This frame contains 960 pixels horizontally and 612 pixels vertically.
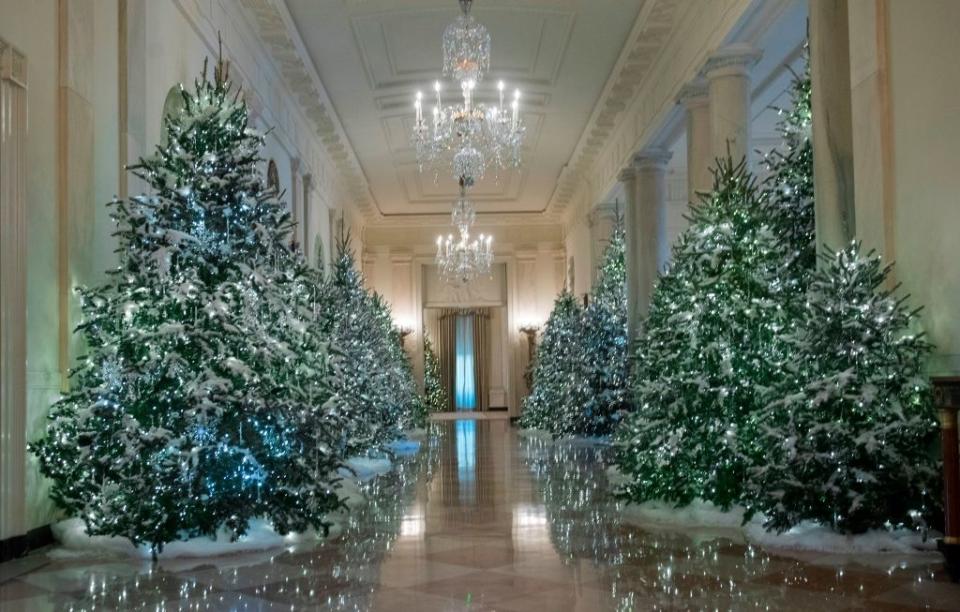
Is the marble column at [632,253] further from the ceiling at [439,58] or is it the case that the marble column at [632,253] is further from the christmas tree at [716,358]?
the christmas tree at [716,358]

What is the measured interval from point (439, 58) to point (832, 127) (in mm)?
8522

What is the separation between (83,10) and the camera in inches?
286

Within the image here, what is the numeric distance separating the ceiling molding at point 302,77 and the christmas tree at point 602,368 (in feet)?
18.8

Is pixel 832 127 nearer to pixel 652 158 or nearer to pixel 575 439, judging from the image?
pixel 652 158

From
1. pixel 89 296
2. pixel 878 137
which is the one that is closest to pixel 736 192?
pixel 878 137

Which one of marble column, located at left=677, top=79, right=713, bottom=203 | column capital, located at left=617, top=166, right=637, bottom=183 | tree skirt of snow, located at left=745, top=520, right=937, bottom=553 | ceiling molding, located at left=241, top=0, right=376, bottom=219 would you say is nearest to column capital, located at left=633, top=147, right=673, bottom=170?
column capital, located at left=617, top=166, right=637, bottom=183

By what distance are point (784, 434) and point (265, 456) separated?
339cm

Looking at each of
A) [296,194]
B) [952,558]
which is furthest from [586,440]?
[952,558]

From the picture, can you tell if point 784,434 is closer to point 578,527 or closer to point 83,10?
point 578,527

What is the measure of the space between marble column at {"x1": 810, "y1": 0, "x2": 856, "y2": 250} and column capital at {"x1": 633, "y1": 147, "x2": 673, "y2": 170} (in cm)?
782

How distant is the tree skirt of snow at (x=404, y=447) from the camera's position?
612 inches

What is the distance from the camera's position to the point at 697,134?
12.1 m

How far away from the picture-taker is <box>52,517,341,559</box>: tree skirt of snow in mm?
6195

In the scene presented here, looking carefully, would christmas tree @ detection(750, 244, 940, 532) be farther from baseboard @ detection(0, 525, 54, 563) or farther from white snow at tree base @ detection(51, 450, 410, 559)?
baseboard @ detection(0, 525, 54, 563)
